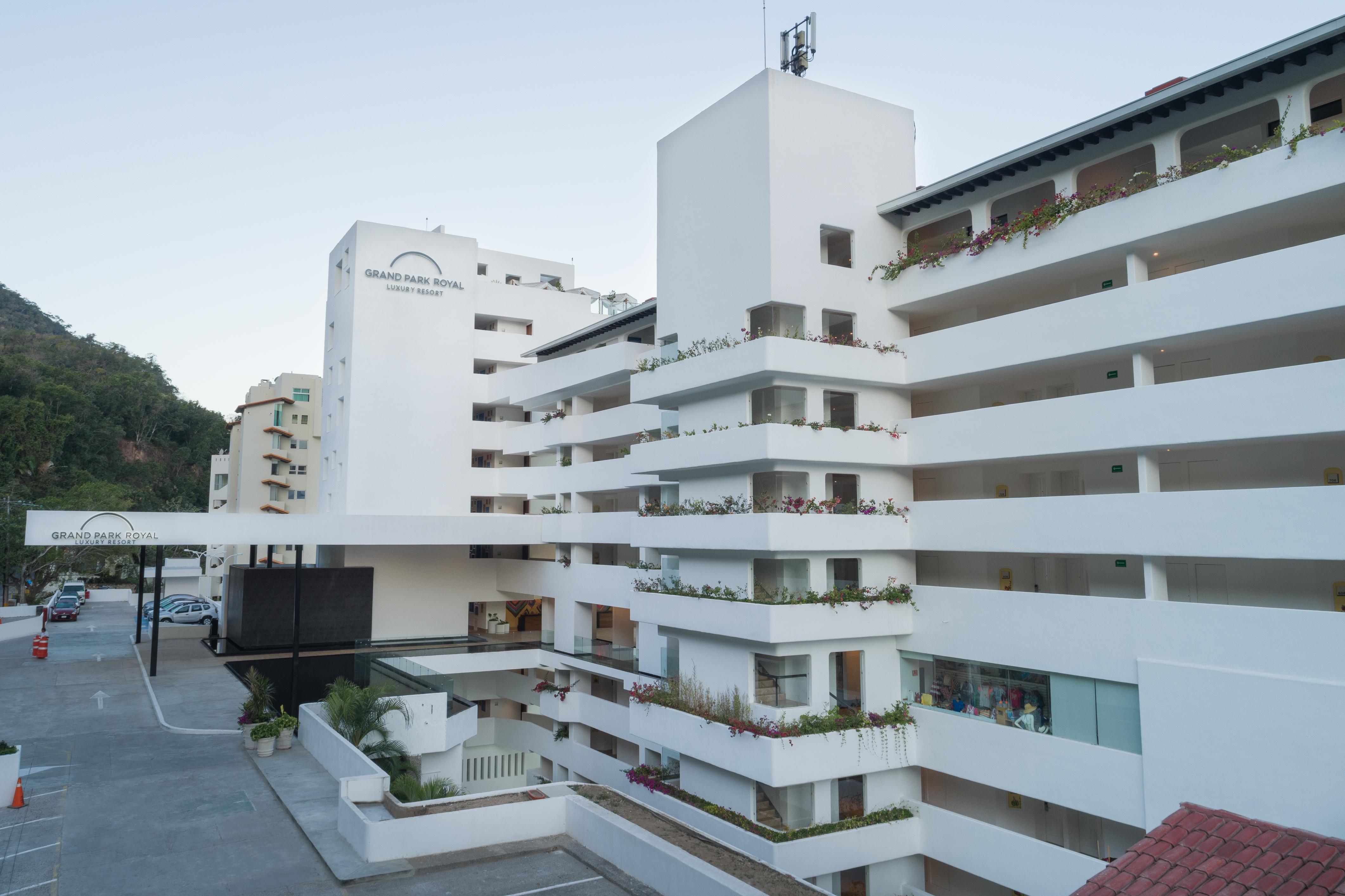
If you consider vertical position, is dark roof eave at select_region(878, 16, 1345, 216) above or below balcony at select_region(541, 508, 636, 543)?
above

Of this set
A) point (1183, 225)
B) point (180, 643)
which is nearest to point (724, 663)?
point (1183, 225)

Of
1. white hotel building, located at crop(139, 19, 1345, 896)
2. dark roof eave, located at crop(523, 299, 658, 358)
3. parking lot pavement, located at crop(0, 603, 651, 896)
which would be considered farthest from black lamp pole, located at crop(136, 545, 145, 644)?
dark roof eave, located at crop(523, 299, 658, 358)

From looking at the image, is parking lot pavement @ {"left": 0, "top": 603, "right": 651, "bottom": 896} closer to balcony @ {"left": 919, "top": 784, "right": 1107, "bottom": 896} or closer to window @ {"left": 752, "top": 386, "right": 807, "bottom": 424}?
balcony @ {"left": 919, "top": 784, "right": 1107, "bottom": 896}

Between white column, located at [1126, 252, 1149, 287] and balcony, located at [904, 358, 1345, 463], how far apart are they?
2.26 meters

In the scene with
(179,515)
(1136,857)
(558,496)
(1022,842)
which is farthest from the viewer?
(558,496)

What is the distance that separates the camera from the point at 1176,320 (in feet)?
53.3

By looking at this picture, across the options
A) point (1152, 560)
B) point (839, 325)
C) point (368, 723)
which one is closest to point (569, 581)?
point (368, 723)

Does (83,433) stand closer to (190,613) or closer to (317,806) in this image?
(190,613)

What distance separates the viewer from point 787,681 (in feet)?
66.1

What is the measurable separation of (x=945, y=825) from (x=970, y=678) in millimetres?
3253

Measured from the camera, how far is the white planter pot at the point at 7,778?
16.7m

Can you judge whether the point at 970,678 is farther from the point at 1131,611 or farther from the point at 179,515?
the point at 179,515

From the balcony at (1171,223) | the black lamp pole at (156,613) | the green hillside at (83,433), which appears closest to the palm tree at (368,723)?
the black lamp pole at (156,613)

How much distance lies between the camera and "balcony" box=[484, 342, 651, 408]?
29.1 metres
